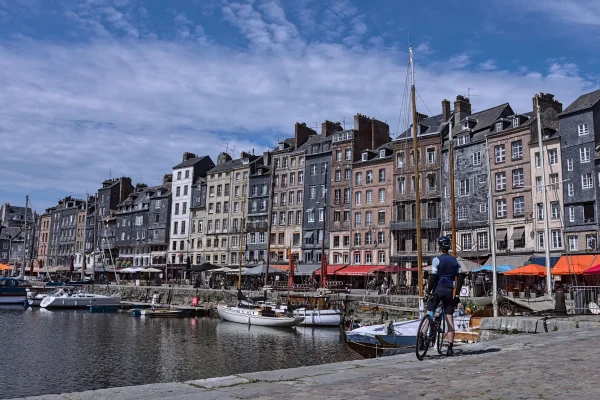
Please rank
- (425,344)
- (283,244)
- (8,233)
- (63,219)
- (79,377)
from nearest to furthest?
(425,344)
(79,377)
(283,244)
(63,219)
(8,233)

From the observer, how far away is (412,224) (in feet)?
183

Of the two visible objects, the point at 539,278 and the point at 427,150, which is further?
the point at 427,150

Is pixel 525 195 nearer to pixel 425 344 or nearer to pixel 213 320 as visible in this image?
pixel 213 320

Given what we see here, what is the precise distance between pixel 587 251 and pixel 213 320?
30.3 m

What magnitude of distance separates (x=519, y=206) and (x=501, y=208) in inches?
73.6

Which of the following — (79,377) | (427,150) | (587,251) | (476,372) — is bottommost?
(79,377)

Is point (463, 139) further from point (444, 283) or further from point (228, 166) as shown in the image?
point (444, 283)

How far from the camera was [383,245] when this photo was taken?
58500mm

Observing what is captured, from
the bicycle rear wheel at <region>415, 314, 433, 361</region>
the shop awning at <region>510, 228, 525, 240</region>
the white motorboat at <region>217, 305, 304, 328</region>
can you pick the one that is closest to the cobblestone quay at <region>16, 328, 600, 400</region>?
the bicycle rear wheel at <region>415, 314, 433, 361</region>

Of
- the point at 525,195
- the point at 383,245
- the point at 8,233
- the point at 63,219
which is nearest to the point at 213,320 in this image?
the point at 383,245

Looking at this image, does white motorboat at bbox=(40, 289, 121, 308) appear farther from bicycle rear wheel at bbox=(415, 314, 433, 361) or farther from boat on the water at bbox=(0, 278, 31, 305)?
bicycle rear wheel at bbox=(415, 314, 433, 361)

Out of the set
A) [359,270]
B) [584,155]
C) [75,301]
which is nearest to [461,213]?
[359,270]

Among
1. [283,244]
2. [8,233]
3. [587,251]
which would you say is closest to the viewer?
[587,251]

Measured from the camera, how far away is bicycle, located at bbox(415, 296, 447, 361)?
8953mm
